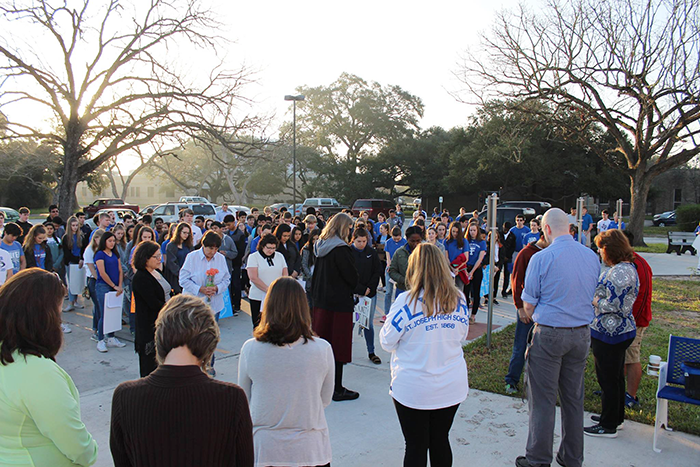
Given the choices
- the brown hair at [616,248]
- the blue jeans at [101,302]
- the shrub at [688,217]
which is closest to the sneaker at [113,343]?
the blue jeans at [101,302]

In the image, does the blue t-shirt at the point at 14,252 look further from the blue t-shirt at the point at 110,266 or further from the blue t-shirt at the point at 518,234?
the blue t-shirt at the point at 518,234

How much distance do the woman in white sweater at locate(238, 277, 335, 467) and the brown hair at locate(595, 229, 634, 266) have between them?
3.17 metres

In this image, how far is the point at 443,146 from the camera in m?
46.9

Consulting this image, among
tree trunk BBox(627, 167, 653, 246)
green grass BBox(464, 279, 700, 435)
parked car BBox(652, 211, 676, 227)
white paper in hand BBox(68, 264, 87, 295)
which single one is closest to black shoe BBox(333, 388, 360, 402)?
green grass BBox(464, 279, 700, 435)

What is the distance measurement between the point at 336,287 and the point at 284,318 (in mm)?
2644

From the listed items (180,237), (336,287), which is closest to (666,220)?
(180,237)

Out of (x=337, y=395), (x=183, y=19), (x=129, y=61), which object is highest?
(x=183, y=19)

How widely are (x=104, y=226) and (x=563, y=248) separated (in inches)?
358

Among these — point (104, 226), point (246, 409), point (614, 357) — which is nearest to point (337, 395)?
point (614, 357)

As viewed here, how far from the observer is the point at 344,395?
541 centimetres

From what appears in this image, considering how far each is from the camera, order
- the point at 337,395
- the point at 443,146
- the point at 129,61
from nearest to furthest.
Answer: the point at 337,395
the point at 129,61
the point at 443,146

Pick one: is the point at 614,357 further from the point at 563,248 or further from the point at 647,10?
the point at 647,10

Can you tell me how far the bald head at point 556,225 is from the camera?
400 cm

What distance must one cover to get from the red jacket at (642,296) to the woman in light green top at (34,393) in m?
4.64
